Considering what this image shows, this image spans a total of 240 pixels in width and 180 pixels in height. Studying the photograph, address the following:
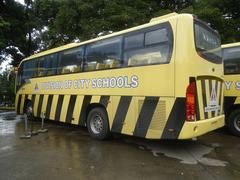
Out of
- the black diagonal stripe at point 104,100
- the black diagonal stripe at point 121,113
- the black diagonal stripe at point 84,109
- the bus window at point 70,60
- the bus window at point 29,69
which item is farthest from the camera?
the bus window at point 29,69

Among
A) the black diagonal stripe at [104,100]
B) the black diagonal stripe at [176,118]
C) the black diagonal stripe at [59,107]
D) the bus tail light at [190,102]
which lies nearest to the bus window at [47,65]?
the black diagonal stripe at [59,107]

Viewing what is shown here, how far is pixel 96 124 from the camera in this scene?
8.71 metres

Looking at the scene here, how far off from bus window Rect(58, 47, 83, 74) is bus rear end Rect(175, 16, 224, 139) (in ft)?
13.3

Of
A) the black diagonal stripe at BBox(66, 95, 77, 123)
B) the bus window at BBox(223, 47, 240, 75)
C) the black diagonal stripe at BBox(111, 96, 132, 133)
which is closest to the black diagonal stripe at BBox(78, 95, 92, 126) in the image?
the black diagonal stripe at BBox(66, 95, 77, 123)

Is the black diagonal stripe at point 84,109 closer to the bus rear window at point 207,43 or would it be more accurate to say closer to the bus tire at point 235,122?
the bus rear window at point 207,43

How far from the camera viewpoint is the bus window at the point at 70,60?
30.8ft

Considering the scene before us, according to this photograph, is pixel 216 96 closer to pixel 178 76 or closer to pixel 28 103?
pixel 178 76

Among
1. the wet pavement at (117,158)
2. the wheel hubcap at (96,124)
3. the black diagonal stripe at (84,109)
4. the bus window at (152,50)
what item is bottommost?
the wet pavement at (117,158)

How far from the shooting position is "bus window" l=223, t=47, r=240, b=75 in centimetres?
886

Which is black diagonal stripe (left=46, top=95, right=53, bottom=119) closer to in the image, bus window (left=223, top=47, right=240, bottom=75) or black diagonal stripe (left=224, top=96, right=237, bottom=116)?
black diagonal stripe (left=224, top=96, right=237, bottom=116)

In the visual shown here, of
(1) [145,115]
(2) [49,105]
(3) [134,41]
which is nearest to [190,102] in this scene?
(1) [145,115]

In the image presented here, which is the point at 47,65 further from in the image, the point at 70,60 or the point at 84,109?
the point at 84,109

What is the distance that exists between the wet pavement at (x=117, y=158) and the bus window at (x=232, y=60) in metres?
2.09

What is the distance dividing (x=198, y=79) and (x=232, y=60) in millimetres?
3189
